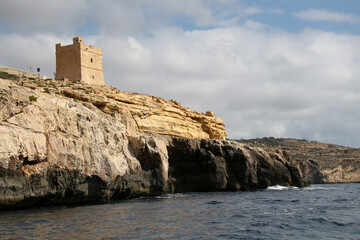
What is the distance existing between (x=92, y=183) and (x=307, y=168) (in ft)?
298

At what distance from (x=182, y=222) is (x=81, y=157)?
10.2 m

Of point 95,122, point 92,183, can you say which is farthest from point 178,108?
point 92,183

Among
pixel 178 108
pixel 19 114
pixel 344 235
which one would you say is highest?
pixel 178 108

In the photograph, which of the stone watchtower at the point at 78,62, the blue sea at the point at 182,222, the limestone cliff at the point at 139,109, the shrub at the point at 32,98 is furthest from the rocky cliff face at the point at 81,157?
the stone watchtower at the point at 78,62

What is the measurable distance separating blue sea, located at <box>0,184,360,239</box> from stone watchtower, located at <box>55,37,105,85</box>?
90.4 feet

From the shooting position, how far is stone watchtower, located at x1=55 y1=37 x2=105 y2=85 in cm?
5091

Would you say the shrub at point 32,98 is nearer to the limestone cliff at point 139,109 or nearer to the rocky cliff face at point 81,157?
the rocky cliff face at point 81,157

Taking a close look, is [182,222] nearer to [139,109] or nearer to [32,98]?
[32,98]

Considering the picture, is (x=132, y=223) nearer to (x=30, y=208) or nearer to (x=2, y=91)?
(x=30, y=208)

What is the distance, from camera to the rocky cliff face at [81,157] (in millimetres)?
24094

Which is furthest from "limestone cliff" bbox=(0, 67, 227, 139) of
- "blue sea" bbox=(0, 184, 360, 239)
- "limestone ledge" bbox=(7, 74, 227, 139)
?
"blue sea" bbox=(0, 184, 360, 239)

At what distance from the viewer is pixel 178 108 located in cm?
5291

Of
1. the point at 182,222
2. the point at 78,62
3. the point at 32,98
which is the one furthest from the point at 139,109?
the point at 182,222

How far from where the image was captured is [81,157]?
2811cm
